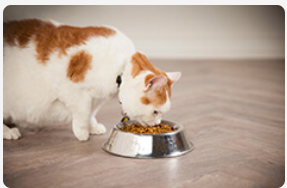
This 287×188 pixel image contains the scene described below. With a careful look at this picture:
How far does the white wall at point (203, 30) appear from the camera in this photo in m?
4.91

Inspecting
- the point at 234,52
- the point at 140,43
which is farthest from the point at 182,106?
the point at 234,52

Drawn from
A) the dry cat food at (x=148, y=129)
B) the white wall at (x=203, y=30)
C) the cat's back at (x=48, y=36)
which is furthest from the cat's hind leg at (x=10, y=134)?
the white wall at (x=203, y=30)

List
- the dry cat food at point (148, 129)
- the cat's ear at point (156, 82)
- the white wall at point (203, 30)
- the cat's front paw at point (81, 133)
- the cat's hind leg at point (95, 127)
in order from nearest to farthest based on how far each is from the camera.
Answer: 1. the cat's ear at point (156, 82)
2. the dry cat food at point (148, 129)
3. the cat's front paw at point (81, 133)
4. the cat's hind leg at point (95, 127)
5. the white wall at point (203, 30)

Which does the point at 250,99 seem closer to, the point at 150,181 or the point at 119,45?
the point at 119,45

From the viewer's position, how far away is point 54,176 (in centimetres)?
132

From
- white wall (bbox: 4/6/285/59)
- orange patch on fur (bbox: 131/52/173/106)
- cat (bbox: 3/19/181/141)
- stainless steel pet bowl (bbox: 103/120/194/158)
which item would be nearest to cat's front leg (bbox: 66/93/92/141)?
cat (bbox: 3/19/181/141)

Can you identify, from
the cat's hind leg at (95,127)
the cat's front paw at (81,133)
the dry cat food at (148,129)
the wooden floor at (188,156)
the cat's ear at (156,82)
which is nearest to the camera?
the wooden floor at (188,156)

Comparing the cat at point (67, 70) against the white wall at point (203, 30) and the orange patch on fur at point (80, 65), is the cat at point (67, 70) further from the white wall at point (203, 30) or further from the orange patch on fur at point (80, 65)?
the white wall at point (203, 30)

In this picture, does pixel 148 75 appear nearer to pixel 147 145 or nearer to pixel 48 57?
pixel 147 145

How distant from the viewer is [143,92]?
1.48 m

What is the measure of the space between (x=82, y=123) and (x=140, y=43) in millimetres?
3412

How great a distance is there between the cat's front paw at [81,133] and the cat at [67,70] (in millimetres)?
25

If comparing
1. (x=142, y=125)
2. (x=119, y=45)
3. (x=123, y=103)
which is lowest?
(x=142, y=125)

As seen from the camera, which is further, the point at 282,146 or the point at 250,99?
the point at 250,99
